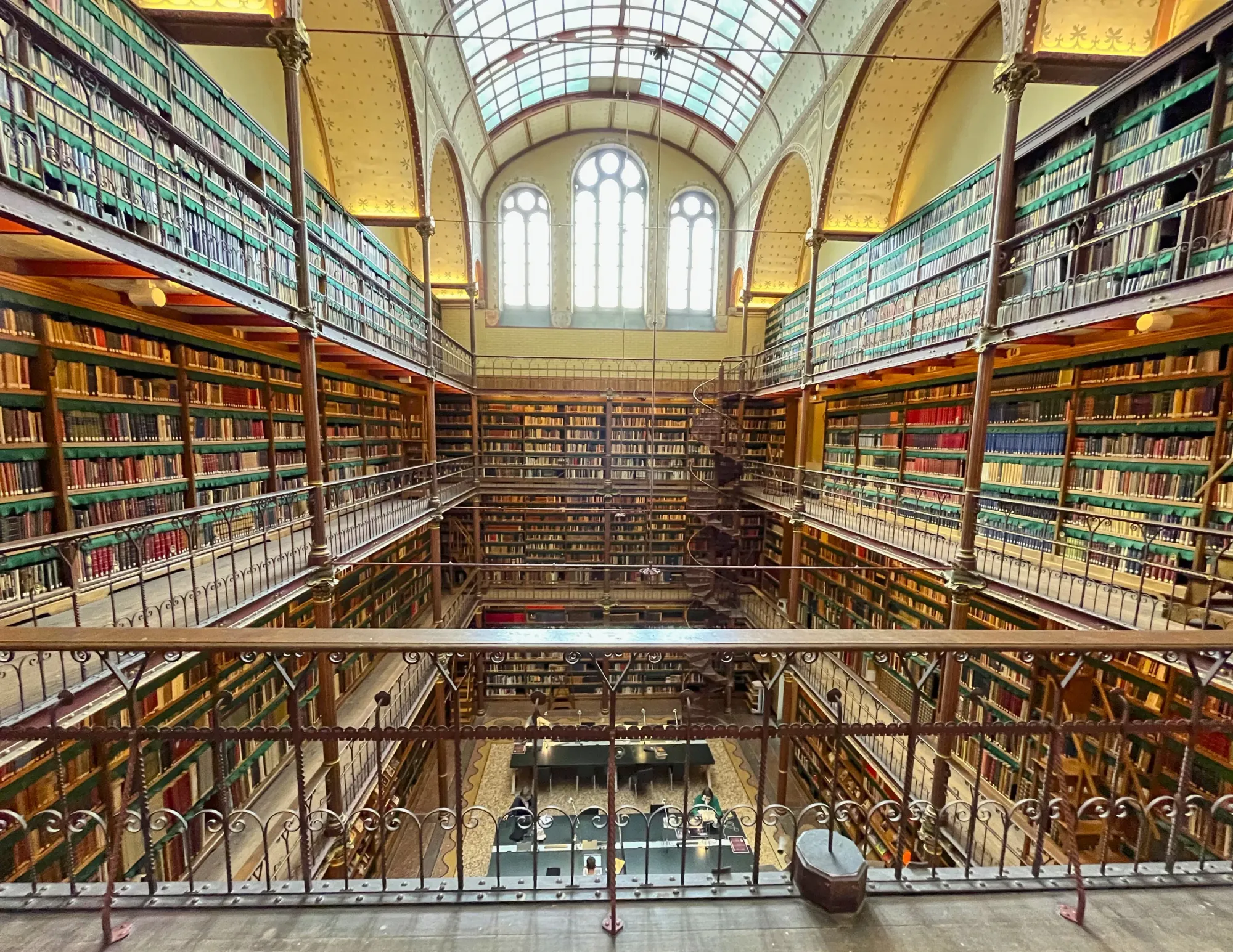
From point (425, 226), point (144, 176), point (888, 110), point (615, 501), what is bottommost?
point (615, 501)

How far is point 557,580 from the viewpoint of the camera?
32.4ft

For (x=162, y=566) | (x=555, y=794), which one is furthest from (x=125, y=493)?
(x=555, y=794)

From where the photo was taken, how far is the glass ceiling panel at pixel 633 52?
26.0ft

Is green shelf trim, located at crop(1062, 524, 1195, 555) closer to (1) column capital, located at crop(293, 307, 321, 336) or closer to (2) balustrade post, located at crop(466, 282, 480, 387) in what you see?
(1) column capital, located at crop(293, 307, 321, 336)

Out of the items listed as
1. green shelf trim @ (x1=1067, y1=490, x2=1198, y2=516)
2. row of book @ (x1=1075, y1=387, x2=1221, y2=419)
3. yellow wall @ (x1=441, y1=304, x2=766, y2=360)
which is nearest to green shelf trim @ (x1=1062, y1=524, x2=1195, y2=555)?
green shelf trim @ (x1=1067, y1=490, x2=1198, y2=516)

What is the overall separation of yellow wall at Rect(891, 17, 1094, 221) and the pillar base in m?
6.87

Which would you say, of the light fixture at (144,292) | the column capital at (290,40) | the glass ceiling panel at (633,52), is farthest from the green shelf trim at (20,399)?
the glass ceiling panel at (633,52)

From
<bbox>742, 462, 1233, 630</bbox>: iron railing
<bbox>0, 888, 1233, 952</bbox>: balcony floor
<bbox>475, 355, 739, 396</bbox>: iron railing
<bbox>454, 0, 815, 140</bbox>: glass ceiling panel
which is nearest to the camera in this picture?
<bbox>0, 888, 1233, 952</bbox>: balcony floor

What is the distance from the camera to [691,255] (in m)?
11.2

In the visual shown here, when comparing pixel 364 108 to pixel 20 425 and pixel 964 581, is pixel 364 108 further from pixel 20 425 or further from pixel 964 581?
pixel 964 581

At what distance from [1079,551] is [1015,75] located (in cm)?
369

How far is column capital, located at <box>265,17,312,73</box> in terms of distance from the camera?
361 cm

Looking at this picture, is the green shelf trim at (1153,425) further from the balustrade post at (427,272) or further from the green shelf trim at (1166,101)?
the balustrade post at (427,272)

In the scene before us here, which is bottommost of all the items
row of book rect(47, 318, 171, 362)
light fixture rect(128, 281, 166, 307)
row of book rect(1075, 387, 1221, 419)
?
row of book rect(1075, 387, 1221, 419)
